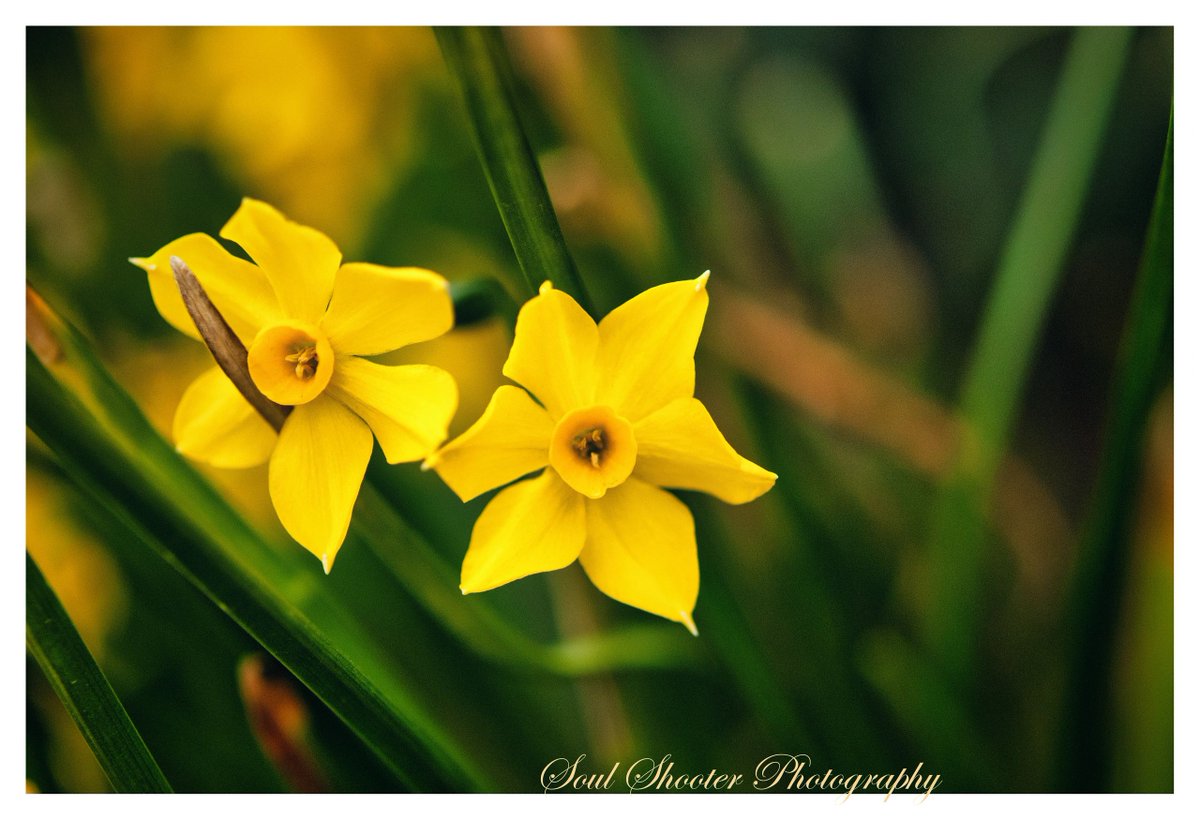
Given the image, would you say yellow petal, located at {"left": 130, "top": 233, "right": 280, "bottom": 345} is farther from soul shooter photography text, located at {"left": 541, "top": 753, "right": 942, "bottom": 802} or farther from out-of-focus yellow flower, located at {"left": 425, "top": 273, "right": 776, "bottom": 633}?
soul shooter photography text, located at {"left": 541, "top": 753, "right": 942, "bottom": 802}

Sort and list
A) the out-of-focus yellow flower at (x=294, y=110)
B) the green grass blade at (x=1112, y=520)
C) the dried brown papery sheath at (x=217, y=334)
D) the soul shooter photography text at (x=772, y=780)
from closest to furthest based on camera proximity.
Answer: the dried brown papery sheath at (x=217, y=334) → the green grass blade at (x=1112, y=520) → the soul shooter photography text at (x=772, y=780) → the out-of-focus yellow flower at (x=294, y=110)

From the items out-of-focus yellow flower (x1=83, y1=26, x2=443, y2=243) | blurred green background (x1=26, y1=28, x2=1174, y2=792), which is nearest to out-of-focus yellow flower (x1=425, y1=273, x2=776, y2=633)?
blurred green background (x1=26, y1=28, x2=1174, y2=792)

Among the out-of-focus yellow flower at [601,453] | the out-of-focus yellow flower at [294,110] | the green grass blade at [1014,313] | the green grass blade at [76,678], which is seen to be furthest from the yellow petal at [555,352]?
the out-of-focus yellow flower at [294,110]

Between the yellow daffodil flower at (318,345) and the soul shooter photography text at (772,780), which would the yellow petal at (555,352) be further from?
the soul shooter photography text at (772,780)

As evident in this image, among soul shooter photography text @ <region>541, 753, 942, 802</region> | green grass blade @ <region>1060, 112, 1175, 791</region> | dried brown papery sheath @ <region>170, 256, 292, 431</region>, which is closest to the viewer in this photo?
dried brown papery sheath @ <region>170, 256, 292, 431</region>

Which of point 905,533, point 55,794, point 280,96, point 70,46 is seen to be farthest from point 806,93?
point 55,794

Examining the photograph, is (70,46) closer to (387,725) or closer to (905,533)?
(387,725)

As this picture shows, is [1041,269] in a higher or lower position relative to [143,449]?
lower
